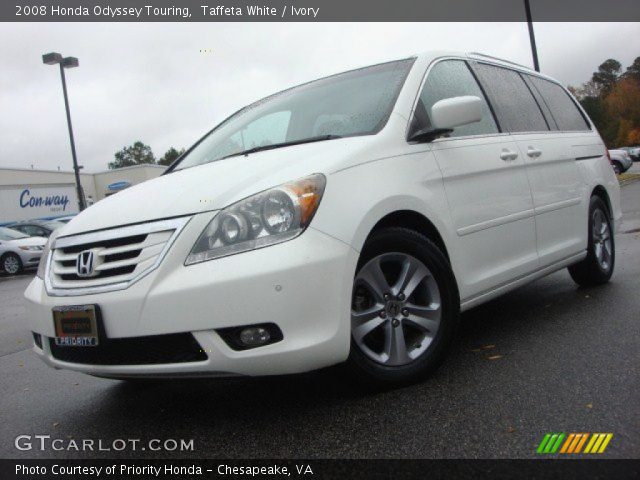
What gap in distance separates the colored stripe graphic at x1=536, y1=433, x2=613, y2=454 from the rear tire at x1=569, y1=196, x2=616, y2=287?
9.09 ft

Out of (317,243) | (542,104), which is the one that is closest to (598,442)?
(317,243)

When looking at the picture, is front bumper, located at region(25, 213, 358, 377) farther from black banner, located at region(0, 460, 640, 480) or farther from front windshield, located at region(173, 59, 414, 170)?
front windshield, located at region(173, 59, 414, 170)

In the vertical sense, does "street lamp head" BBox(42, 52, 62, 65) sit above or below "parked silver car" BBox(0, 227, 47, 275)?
above

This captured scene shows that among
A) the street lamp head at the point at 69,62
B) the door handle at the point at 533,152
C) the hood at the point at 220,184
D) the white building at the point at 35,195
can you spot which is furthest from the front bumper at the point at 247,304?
the white building at the point at 35,195

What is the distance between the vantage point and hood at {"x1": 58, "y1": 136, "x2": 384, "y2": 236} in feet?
8.29

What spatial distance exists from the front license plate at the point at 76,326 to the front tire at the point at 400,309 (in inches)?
42.8

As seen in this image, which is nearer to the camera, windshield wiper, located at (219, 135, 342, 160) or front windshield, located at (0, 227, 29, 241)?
windshield wiper, located at (219, 135, 342, 160)

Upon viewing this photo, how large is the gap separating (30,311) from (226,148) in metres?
1.51

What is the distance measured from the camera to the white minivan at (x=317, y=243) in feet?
7.64

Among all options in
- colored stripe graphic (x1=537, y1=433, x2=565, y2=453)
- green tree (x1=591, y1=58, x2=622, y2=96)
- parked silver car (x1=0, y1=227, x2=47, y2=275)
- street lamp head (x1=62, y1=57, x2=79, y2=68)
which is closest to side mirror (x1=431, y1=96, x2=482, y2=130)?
colored stripe graphic (x1=537, y1=433, x2=565, y2=453)

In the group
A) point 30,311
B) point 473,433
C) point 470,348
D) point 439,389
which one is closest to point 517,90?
point 470,348

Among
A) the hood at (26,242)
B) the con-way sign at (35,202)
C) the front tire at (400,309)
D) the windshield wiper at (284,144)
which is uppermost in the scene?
the windshield wiper at (284,144)

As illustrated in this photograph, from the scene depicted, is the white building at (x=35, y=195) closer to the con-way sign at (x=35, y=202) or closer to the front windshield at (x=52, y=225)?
the con-way sign at (x=35, y=202)

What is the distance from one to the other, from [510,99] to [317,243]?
2.45 m
